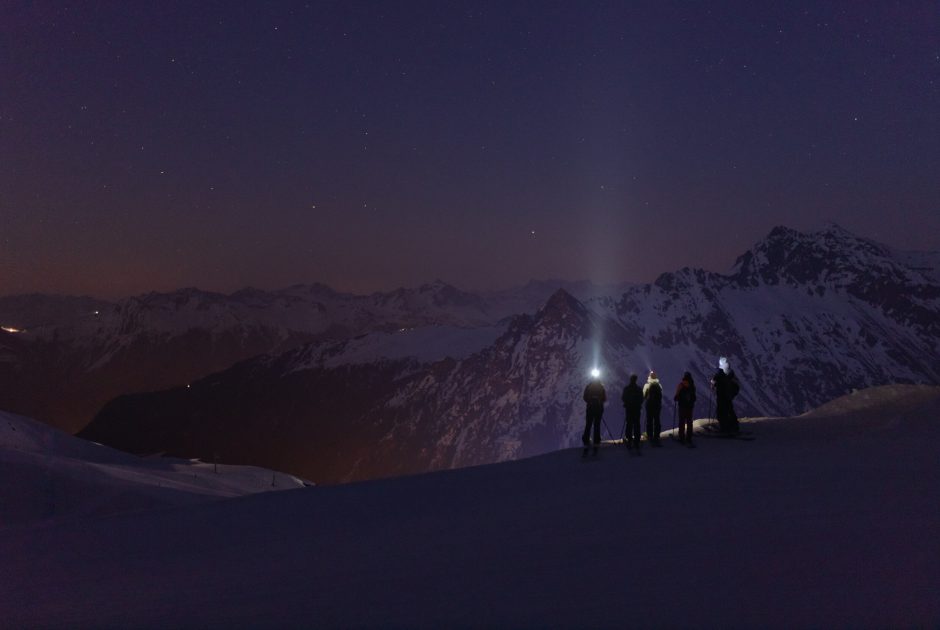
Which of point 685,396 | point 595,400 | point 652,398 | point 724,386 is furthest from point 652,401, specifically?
point 724,386

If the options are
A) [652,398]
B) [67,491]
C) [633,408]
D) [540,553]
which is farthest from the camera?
[67,491]

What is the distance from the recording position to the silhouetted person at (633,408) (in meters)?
19.0

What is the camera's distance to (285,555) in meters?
10.5

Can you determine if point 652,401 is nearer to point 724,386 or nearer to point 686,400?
point 686,400

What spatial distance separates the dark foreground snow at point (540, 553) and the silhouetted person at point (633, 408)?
7.92 feet

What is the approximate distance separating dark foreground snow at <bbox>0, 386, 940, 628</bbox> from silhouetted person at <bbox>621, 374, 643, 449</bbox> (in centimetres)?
241

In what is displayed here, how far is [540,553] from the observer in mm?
8836

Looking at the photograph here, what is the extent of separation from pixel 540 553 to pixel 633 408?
1096 cm

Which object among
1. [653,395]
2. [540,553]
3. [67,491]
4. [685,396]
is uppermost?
[685,396]

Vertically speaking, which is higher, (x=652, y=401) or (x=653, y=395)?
(x=653, y=395)

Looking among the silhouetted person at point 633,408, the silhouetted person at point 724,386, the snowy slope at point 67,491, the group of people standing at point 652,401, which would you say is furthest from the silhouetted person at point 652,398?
the snowy slope at point 67,491

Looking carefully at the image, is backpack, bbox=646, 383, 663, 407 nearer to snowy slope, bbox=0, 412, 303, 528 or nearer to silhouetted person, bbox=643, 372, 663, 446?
silhouetted person, bbox=643, 372, 663, 446

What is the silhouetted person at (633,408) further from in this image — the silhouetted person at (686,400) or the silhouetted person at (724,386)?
the silhouetted person at (724,386)

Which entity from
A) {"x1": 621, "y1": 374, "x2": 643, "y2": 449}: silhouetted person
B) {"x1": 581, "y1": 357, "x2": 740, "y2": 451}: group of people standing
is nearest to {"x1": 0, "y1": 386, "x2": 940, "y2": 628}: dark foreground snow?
{"x1": 621, "y1": 374, "x2": 643, "y2": 449}: silhouetted person
